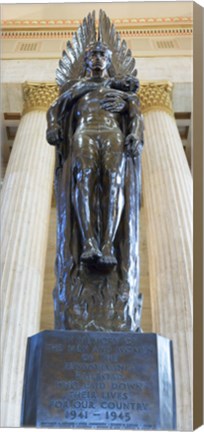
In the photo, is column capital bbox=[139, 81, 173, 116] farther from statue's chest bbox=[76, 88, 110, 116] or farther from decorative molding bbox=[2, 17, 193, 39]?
statue's chest bbox=[76, 88, 110, 116]

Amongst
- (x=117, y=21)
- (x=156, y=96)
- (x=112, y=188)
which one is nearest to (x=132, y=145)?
(x=112, y=188)

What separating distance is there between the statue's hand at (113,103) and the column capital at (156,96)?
28.1 ft

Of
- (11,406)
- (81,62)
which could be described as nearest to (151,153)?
(11,406)

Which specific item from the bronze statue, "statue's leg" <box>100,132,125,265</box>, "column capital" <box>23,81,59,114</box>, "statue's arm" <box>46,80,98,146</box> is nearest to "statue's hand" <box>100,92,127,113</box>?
the bronze statue

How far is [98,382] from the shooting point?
220 cm

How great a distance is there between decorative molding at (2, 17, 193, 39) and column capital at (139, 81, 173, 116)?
2.20 meters

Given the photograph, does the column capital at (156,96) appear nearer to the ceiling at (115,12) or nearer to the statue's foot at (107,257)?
the ceiling at (115,12)

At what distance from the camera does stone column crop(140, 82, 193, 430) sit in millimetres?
7625

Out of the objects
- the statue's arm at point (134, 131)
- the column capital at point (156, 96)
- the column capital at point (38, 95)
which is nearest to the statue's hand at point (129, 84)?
the statue's arm at point (134, 131)

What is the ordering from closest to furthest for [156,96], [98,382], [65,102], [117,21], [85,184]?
1. [98,382]
2. [85,184]
3. [65,102]
4. [156,96]
5. [117,21]

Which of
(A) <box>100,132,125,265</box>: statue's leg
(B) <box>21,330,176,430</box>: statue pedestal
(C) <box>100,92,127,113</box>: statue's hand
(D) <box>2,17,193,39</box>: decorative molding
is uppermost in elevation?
(D) <box>2,17,193,39</box>: decorative molding

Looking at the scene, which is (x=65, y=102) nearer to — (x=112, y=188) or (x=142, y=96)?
(x=112, y=188)

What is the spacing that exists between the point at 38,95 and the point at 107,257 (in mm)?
9841

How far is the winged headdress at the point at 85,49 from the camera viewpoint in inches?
148
